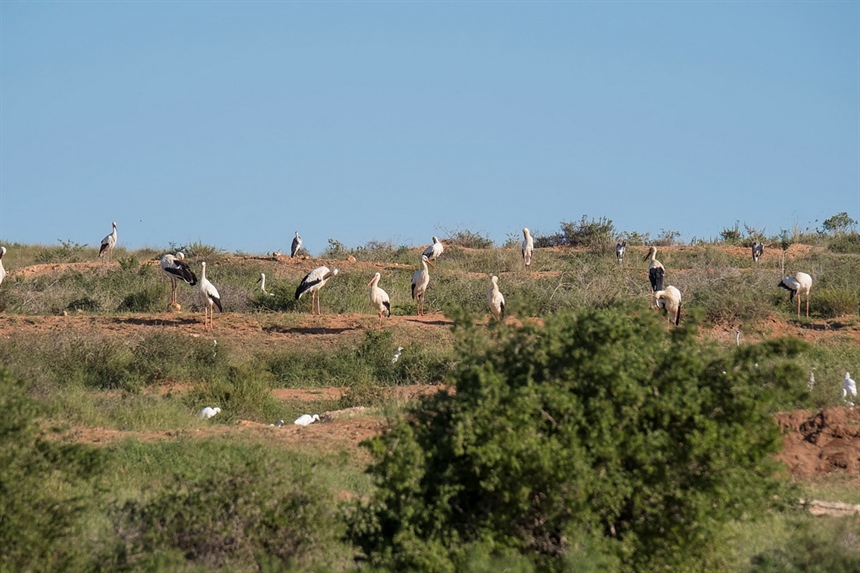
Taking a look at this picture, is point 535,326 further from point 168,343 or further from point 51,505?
point 168,343

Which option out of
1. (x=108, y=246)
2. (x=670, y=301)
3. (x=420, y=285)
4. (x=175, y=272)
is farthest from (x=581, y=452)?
(x=108, y=246)

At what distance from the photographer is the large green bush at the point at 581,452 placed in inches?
281

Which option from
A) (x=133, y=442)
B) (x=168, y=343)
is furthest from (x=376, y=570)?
(x=168, y=343)

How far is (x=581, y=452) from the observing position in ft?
23.2

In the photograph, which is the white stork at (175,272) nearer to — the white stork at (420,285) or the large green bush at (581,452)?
the white stork at (420,285)

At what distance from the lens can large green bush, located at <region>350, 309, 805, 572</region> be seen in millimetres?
7129

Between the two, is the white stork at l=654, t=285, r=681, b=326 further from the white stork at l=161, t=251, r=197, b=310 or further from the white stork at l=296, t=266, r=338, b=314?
the white stork at l=161, t=251, r=197, b=310

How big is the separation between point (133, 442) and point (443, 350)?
806cm

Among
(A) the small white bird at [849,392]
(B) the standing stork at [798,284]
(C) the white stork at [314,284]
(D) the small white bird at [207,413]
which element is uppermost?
(B) the standing stork at [798,284]

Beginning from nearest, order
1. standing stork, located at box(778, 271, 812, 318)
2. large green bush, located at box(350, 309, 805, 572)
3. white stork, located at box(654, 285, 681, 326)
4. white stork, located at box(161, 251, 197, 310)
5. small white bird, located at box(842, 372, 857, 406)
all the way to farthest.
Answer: large green bush, located at box(350, 309, 805, 572) → small white bird, located at box(842, 372, 857, 406) → white stork, located at box(654, 285, 681, 326) → standing stork, located at box(778, 271, 812, 318) → white stork, located at box(161, 251, 197, 310)

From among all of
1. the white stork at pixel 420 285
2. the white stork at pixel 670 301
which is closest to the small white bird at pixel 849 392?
the white stork at pixel 670 301

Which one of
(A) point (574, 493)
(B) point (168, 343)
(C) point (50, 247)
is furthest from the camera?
(C) point (50, 247)

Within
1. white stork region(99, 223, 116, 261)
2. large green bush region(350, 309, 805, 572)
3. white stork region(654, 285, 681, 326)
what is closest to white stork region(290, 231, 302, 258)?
white stork region(99, 223, 116, 261)

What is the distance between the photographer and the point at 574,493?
7129mm
